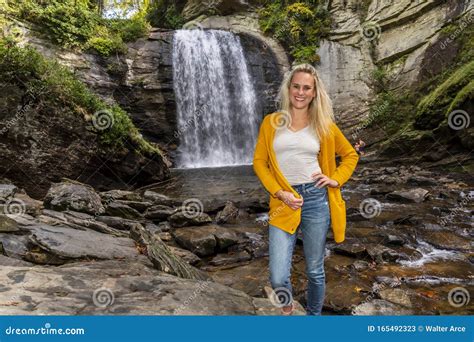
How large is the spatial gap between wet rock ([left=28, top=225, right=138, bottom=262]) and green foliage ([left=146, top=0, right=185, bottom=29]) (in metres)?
27.8

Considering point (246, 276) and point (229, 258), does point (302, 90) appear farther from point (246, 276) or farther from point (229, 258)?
point (229, 258)

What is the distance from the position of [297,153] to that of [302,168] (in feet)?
0.45

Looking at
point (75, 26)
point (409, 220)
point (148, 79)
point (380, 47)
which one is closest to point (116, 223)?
point (409, 220)

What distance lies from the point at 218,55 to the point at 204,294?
72.0 ft

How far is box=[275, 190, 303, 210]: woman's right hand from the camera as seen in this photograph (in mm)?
2922

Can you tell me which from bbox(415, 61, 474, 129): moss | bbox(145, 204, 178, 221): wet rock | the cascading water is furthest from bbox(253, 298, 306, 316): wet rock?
the cascading water

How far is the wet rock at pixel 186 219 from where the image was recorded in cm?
830

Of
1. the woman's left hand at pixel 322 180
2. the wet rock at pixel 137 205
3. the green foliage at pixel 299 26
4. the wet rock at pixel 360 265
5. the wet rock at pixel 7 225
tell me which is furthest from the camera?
the green foliage at pixel 299 26

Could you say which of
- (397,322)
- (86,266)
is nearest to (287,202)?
(397,322)

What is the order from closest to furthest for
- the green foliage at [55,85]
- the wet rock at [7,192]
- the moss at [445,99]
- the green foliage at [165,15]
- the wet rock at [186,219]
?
the wet rock at [7,192]
the wet rock at [186,219]
the green foliage at [55,85]
the moss at [445,99]
the green foliage at [165,15]

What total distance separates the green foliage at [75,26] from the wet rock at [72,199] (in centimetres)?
1454

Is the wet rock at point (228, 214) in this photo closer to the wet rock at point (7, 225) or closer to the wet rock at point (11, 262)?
the wet rock at point (7, 225)

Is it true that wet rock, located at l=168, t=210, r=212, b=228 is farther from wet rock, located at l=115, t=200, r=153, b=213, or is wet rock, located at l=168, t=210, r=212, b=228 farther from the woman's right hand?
the woman's right hand

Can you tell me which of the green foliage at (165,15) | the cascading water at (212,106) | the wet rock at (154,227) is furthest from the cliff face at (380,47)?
the wet rock at (154,227)
